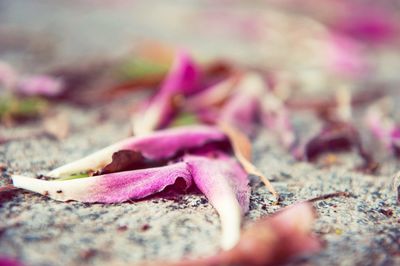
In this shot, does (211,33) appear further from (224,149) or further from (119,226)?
(119,226)

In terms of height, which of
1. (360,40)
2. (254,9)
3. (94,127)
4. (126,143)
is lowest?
(126,143)

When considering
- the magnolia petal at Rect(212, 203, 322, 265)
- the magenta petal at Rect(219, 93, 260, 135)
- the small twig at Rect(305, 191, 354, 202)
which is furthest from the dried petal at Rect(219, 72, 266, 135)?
the magnolia petal at Rect(212, 203, 322, 265)

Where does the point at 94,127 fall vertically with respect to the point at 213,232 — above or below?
above

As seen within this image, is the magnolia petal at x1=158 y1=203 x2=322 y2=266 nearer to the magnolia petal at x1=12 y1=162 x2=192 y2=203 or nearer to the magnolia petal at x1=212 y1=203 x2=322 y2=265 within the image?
the magnolia petal at x1=212 y1=203 x2=322 y2=265

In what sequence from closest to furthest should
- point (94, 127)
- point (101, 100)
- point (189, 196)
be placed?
1. point (189, 196)
2. point (94, 127)
3. point (101, 100)

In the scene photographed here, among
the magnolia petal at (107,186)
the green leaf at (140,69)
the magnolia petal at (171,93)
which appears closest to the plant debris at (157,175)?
the magnolia petal at (107,186)

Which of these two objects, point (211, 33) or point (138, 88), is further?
point (211, 33)

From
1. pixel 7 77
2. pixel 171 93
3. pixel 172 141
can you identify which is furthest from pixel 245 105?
pixel 7 77

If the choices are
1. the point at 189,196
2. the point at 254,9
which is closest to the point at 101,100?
the point at 189,196
